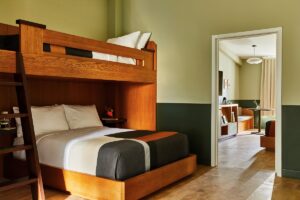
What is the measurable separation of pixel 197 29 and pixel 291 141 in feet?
6.51

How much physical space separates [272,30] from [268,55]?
561cm

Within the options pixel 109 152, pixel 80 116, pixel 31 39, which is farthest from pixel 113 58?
pixel 109 152

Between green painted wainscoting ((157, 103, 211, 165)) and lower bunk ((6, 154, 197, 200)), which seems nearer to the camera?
lower bunk ((6, 154, 197, 200))

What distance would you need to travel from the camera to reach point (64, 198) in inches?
110

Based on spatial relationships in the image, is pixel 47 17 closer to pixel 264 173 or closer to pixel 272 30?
pixel 272 30

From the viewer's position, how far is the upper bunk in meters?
2.66

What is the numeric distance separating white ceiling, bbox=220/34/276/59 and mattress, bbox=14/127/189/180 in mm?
4019

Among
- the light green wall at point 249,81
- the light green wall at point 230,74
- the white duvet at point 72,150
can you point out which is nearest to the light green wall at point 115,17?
the white duvet at point 72,150

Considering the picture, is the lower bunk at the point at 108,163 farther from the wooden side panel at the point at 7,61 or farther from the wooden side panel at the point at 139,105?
the wooden side panel at the point at 139,105

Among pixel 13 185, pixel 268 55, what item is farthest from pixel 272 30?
pixel 268 55

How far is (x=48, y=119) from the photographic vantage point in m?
3.55

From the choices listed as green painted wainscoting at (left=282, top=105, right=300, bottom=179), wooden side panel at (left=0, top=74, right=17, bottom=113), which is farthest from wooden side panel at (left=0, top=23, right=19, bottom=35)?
green painted wainscoting at (left=282, top=105, right=300, bottom=179)

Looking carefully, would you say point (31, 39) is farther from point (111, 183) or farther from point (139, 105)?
point (139, 105)

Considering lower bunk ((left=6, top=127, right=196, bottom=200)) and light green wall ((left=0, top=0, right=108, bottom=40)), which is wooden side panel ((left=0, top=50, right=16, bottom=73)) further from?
light green wall ((left=0, top=0, right=108, bottom=40))
